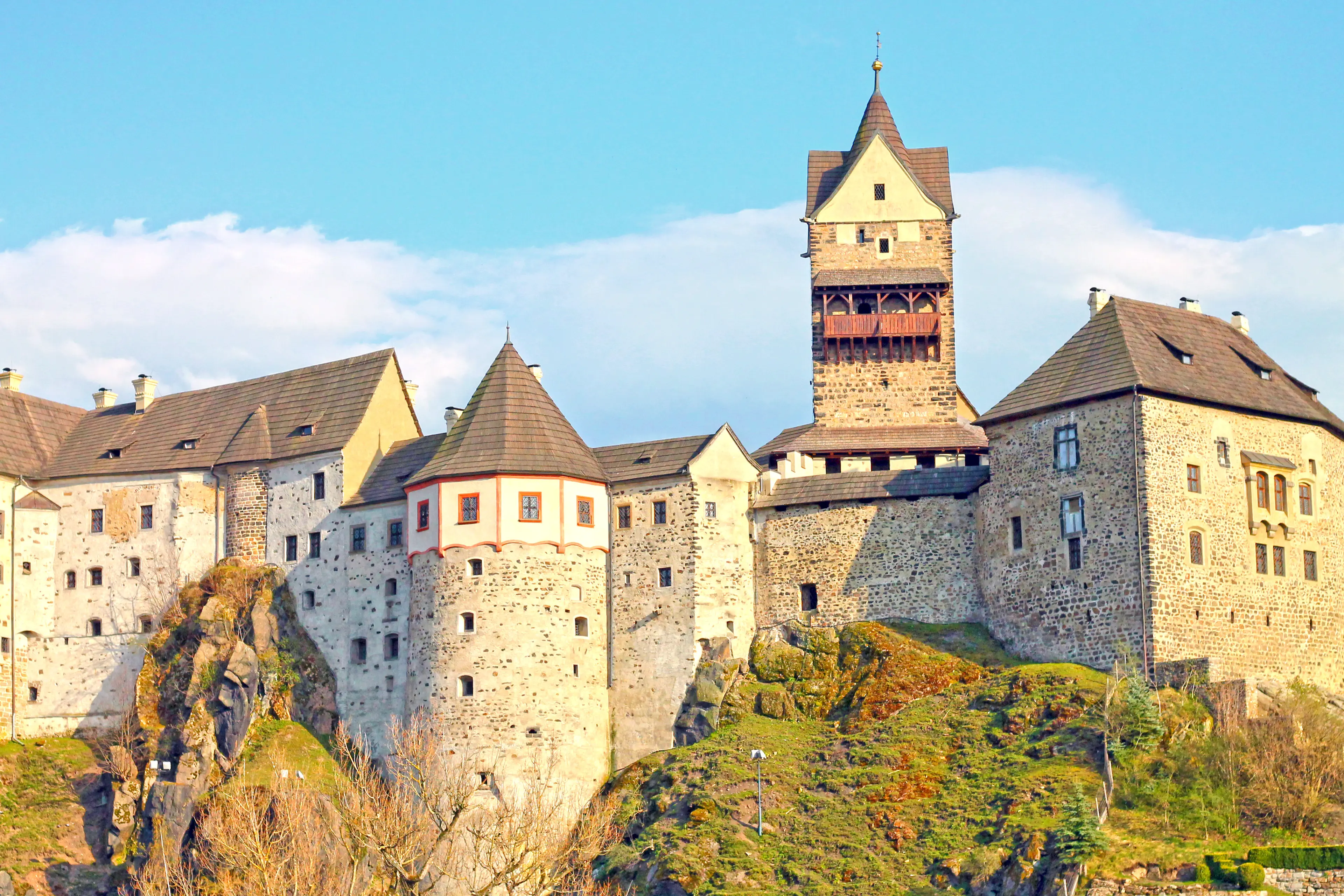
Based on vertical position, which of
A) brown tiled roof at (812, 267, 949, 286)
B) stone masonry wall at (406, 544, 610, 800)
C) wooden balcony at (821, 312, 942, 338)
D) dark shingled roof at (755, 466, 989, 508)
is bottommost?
stone masonry wall at (406, 544, 610, 800)

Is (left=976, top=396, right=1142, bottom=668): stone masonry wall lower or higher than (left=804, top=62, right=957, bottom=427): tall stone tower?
lower

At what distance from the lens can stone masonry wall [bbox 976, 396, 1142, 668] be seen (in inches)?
2621

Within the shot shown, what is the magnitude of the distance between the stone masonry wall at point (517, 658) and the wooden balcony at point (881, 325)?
1607cm

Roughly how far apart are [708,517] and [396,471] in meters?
12.3

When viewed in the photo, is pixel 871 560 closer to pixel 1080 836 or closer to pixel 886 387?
pixel 886 387

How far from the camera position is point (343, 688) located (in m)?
76.3

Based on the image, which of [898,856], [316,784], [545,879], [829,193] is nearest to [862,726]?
[898,856]

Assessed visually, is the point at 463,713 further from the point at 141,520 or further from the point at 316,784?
the point at 141,520

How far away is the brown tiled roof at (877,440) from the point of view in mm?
79375

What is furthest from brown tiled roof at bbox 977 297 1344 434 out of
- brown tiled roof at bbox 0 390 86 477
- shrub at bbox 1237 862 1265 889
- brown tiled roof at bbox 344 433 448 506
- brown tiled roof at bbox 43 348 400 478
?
brown tiled roof at bbox 0 390 86 477

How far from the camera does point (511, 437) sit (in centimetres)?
7462

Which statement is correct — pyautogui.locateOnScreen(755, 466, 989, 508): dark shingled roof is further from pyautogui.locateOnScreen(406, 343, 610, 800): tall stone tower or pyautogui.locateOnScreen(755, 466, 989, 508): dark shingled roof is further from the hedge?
the hedge

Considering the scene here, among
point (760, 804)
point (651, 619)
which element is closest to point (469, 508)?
point (651, 619)

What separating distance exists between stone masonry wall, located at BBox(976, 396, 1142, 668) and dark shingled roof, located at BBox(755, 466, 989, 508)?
164 cm
